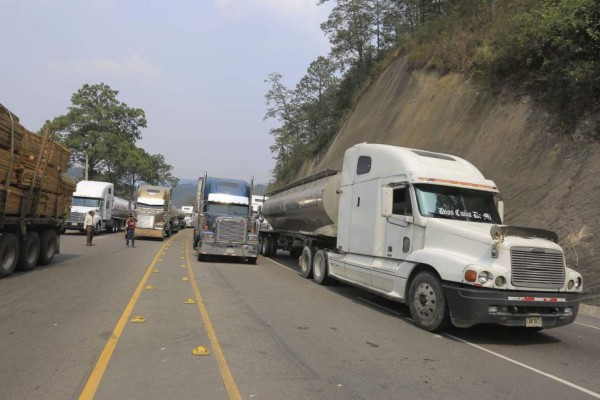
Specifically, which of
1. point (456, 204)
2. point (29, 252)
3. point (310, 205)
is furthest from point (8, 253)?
point (456, 204)

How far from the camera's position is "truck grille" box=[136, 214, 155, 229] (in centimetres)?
3031

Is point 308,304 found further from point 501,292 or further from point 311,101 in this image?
point 311,101

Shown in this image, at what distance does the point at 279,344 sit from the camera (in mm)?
6398

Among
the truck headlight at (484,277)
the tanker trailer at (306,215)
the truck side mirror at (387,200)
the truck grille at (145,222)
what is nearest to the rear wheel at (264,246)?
the tanker trailer at (306,215)

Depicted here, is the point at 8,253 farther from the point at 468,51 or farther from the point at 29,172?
the point at 468,51

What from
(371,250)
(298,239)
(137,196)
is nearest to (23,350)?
(371,250)

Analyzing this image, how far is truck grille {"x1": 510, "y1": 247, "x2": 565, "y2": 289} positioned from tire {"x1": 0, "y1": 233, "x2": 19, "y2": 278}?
10.9 m

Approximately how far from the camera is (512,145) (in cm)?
1789

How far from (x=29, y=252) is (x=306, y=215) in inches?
313

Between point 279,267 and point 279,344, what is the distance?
1078 centimetres

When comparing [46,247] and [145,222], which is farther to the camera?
[145,222]

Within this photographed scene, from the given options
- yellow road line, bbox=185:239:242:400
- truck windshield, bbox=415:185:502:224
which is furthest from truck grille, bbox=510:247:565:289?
yellow road line, bbox=185:239:242:400

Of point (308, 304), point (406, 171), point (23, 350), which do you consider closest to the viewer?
point (23, 350)

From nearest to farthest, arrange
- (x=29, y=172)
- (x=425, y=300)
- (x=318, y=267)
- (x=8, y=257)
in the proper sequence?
(x=425, y=300) → (x=8, y=257) → (x=29, y=172) → (x=318, y=267)
